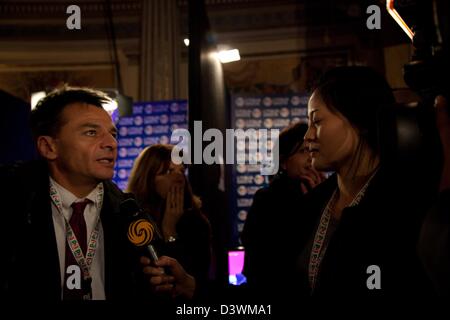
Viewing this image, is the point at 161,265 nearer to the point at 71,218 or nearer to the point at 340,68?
the point at 71,218

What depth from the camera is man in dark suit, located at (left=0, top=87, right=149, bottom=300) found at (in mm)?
1181

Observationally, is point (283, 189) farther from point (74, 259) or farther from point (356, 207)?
point (74, 259)

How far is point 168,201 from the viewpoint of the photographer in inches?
97.9

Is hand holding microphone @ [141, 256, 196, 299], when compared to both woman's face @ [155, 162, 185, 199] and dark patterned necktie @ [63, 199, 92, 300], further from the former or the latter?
woman's face @ [155, 162, 185, 199]

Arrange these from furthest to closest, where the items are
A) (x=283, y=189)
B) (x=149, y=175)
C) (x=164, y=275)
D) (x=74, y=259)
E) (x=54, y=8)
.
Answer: (x=54, y=8), (x=149, y=175), (x=283, y=189), (x=74, y=259), (x=164, y=275)

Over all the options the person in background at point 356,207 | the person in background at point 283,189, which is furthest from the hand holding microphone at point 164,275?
the person in background at point 283,189

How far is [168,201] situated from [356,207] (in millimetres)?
1497

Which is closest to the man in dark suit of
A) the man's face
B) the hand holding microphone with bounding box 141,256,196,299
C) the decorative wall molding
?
the man's face

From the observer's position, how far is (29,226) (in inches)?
46.8

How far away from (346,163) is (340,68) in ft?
0.89

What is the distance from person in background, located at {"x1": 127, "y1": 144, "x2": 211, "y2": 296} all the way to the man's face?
1.01 m

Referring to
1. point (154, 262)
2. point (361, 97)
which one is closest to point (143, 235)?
point (154, 262)

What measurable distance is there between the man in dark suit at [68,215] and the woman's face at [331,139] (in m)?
0.57
